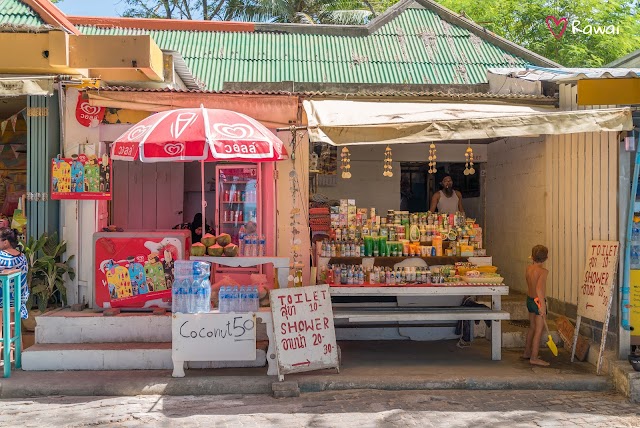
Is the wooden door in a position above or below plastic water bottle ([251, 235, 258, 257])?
above

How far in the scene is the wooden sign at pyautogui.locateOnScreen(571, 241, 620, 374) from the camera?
720 centimetres

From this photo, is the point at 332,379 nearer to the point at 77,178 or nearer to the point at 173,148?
the point at 173,148

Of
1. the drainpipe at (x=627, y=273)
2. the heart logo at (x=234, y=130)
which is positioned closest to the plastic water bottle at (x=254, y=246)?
the heart logo at (x=234, y=130)

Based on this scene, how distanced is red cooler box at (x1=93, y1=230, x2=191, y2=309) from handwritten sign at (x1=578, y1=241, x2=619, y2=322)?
5064mm

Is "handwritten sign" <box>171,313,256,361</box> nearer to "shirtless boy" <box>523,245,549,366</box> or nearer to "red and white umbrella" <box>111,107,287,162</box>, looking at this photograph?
"red and white umbrella" <box>111,107,287,162</box>

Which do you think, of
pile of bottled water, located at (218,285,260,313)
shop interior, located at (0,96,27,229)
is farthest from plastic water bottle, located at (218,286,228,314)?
shop interior, located at (0,96,27,229)

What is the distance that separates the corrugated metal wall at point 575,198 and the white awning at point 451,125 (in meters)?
0.66

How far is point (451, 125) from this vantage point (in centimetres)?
707

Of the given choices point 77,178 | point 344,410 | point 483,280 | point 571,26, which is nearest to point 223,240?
point 77,178

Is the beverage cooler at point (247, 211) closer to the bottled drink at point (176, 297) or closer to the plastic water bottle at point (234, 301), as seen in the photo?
the plastic water bottle at point (234, 301)

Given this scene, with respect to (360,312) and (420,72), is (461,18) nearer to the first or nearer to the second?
(420,72)

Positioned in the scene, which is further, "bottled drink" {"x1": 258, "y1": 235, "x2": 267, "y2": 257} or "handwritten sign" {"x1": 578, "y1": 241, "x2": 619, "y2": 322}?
"bottled drink" {"x1": 258, "y1": 235, "x2": 267, "y2": 257}

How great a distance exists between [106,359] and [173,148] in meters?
2.60

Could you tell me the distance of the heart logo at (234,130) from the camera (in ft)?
23.5
